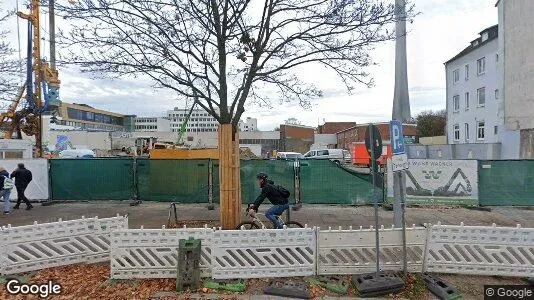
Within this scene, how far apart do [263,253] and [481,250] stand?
141 inches

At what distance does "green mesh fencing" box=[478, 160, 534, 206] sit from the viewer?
10.8m

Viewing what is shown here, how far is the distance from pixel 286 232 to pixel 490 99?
30.8 m

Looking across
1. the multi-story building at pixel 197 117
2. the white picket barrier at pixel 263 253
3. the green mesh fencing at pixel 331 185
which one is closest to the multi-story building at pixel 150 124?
the multi-story building at pixel 197 117

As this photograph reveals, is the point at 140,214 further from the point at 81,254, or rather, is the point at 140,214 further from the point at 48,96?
the point at 48,96

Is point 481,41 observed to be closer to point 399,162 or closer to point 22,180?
point 399,162

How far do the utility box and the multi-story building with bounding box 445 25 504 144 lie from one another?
27.8 meters

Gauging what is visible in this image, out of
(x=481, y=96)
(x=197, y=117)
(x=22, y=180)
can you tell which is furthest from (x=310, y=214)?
(x=481, y=96)

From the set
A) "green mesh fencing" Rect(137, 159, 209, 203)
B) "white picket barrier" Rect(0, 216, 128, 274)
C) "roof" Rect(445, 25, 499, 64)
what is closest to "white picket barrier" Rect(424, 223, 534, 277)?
"white picket barrier" Rect(0, 216, 128, 274)

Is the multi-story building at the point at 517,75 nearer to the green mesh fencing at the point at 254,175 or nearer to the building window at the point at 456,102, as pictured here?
the building window at the point at 456,102

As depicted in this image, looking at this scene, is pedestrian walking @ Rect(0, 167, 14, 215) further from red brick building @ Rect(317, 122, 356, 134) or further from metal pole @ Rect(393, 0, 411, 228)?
red brick building @ Rect(317, 122, 356, 134)

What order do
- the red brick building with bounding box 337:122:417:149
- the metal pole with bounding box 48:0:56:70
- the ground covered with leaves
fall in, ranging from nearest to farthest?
the ground covered with leaves → the metal pole with bounding box 48:0:56:70 → the red brick building with bounding box 337:122:417:149

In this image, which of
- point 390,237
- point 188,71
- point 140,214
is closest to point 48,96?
point 140,214

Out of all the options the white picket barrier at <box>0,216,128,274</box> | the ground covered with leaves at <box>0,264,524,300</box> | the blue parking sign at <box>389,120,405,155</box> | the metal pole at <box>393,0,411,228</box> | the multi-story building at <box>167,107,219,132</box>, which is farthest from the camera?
the multi-story building at <box>167,107,219,132</box>

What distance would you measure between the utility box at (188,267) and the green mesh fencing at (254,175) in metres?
6.23
